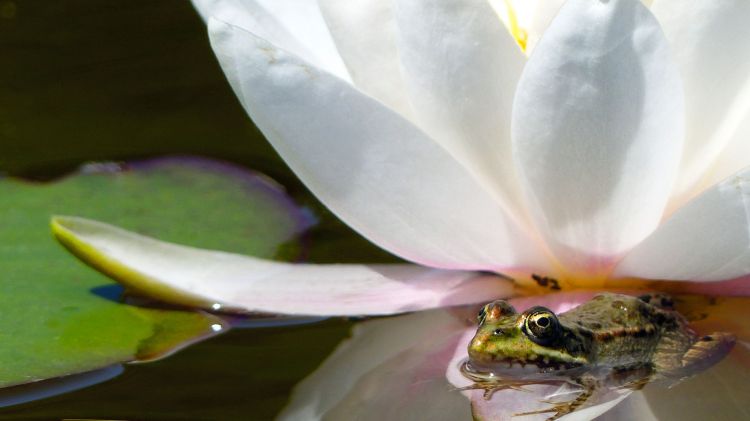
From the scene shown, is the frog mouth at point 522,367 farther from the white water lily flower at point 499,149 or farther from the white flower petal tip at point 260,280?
the white flower petal tip at point 260,280

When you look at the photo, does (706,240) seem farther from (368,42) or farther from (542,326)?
(368,42)

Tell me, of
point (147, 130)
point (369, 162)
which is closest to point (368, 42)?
point (369, 162)

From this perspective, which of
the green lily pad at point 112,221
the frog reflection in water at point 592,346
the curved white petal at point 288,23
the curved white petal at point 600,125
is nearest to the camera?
the curved white petal at point 600,125

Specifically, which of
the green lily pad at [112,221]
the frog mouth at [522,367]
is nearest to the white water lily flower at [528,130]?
the frog mouth at [522,367]

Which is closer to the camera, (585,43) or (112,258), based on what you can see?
(585,43)

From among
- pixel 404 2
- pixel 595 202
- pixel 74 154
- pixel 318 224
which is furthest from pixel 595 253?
pixel 74 154

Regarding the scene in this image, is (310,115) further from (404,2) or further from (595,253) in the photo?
(595,253)
